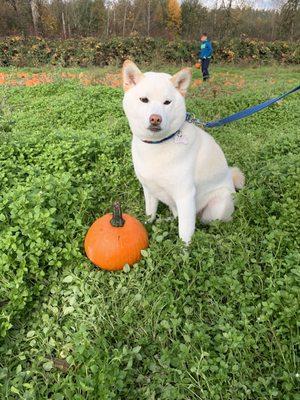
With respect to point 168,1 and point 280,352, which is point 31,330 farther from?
point 168,1

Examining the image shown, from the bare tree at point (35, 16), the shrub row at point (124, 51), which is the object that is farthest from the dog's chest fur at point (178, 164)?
the bare tree at point (35, 16)


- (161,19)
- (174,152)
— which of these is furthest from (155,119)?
(161,19)

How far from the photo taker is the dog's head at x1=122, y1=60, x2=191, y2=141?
2.56 m

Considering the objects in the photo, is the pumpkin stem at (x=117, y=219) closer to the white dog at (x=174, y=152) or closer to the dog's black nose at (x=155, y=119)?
the white dog at (x=174, y=152)

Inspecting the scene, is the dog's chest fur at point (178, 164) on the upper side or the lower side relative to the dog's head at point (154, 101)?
lower

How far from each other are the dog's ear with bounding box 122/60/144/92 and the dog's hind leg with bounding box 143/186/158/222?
40.5 inches

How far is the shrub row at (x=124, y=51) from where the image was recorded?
684 inches

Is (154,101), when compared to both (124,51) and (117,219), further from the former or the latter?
(124,51)

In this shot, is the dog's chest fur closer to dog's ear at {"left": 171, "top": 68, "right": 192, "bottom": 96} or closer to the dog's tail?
dog's ear at {"left": 171, "top": 68, "right": 192, "bottom": 96}

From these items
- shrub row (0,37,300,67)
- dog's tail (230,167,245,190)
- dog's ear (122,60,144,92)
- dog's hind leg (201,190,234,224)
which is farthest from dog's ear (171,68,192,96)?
shrub row (0,37,300,67)

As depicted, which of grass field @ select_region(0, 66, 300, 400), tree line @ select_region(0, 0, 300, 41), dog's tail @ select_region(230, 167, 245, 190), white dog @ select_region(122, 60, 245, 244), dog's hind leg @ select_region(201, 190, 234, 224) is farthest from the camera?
tree line @ select_region(0, 0, 300, 41)

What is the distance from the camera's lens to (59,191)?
3.25 m

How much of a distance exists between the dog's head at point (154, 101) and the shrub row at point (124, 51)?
A: 1470 centimetres

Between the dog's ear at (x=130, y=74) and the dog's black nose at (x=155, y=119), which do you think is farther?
the dog's ear at (x=130, y=74)
